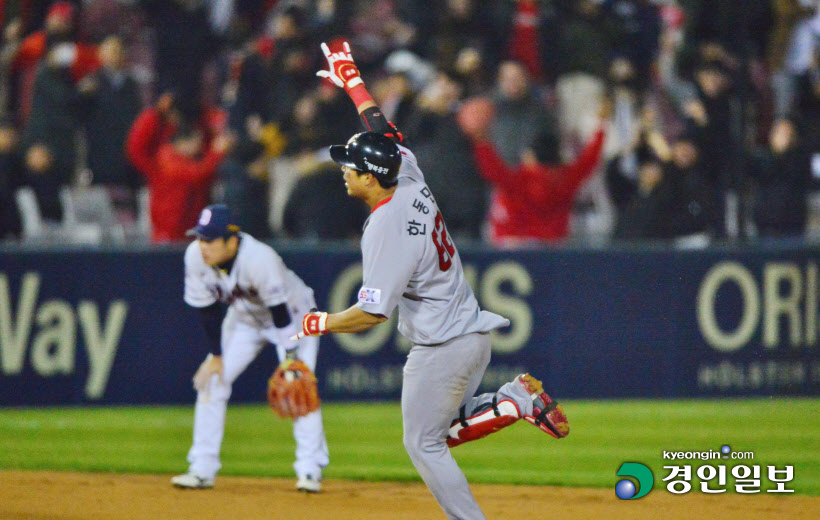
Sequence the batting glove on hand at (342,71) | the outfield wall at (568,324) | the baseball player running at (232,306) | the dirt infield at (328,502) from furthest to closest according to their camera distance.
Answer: the outfield wall at (568,324) → the baseball player running at (232,306) → the dirt infield at (328,502) → the batting glove on hand at (342,71)

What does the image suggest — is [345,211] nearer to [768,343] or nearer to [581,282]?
[581,282]

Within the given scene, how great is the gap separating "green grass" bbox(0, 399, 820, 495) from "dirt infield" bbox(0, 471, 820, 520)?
416 millimetres

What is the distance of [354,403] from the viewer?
12.2 meters

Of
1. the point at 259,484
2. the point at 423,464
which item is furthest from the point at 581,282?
the point at 423,464

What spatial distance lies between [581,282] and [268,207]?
3637mm

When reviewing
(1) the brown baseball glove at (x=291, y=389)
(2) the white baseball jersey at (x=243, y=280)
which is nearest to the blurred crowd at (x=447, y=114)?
(2) the white baseball jersey at (x=243, y=280)

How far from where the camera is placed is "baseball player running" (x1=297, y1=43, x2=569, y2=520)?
20.9 ft

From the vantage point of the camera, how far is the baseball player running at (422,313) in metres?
6.36

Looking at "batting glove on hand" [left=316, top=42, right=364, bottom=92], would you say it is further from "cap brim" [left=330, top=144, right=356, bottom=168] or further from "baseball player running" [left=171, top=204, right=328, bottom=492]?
"baseball player running" [left=171, top=204, right=328, bottom=492]

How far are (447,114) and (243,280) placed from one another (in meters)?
4.60

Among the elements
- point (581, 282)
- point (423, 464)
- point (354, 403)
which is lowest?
point (423, 464)

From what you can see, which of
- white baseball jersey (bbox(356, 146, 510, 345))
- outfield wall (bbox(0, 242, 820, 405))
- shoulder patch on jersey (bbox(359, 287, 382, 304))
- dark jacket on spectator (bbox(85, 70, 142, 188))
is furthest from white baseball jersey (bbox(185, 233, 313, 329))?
dark jacket on spectator (bbox(85, 70, 142, 188))

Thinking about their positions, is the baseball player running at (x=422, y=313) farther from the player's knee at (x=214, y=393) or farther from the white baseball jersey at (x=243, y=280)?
the player's knee at (x=214, y=393)

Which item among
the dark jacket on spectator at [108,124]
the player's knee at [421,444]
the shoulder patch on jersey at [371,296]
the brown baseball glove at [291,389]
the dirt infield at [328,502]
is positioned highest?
the dark jacket on spectator at [108,124]
